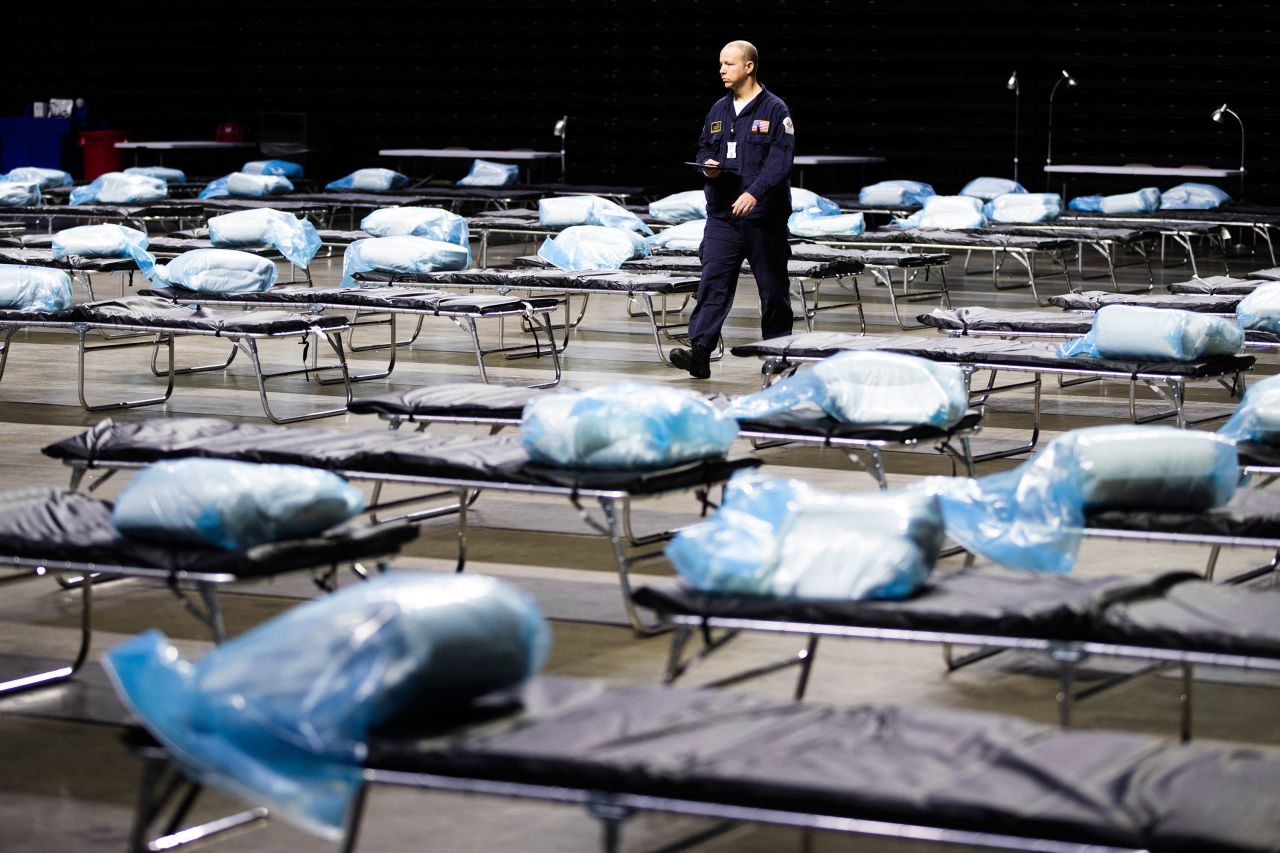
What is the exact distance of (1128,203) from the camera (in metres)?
13.2

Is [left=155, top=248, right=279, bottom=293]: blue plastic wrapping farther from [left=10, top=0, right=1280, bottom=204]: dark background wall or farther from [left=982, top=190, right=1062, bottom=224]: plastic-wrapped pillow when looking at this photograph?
[left=10, top=0, right=1280, bottom=204]: dark background wall

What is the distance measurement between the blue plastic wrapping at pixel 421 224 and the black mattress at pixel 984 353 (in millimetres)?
3498

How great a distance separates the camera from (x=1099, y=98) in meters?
16.1

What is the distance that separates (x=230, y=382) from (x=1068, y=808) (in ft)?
20.6

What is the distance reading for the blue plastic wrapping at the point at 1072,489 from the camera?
3680 mm

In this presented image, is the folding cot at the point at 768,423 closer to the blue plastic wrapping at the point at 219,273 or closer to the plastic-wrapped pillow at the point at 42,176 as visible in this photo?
the blue plastic wrapping at the point at 219,273

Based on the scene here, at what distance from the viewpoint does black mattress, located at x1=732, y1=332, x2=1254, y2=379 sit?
5.84 meters

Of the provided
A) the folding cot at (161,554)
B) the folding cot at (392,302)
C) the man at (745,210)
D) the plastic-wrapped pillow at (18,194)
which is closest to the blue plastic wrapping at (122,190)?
the plastic-wrapped pillow at (18,194)

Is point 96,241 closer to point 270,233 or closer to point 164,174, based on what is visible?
point 270,233

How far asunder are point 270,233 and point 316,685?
6.99 m

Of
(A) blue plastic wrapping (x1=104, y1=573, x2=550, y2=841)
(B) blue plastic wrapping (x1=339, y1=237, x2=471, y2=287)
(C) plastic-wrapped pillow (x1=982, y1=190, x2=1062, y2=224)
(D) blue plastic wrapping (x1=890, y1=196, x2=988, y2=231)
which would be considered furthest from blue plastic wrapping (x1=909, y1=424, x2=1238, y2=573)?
(C) plastic-wrapped pillow (x1=982, y1=190, x2=1062, y2=224)

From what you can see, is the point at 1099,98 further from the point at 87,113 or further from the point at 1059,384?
the point at 87,113

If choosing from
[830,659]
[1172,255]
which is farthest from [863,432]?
[1172,255]

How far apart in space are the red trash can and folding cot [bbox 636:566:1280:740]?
16918 millimetres
